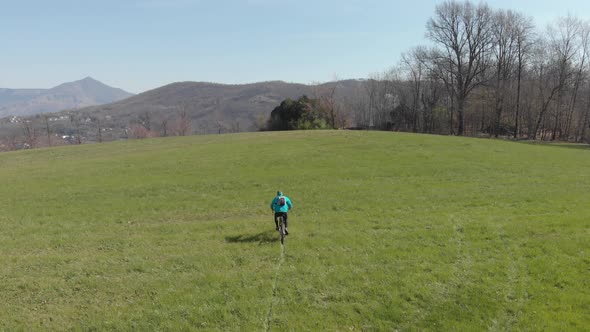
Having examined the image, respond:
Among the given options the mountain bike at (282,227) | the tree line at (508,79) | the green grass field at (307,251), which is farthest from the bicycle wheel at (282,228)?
the tree line at (508,79)

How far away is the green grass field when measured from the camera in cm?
916

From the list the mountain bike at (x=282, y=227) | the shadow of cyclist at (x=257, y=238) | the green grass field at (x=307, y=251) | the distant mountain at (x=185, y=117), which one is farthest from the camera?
the distant mountain at (x=185, y=117)

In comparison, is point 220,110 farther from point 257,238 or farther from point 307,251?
point 307,251

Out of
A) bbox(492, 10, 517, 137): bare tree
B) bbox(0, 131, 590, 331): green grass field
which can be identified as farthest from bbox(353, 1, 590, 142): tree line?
bbox(0, 131, 590, 331): green grass field

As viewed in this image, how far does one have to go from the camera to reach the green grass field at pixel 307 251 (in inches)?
360

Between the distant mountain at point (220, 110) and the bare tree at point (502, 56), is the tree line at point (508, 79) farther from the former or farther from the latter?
the distant mountain at point (220, 110)

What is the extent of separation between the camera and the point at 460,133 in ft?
207

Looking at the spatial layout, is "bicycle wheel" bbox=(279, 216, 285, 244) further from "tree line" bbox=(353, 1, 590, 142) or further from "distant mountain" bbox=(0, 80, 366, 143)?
"distant mountain" bbox=(0, 80, 366, 143)

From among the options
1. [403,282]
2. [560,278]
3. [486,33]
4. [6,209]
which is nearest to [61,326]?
[403,282]

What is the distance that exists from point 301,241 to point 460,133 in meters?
57.7

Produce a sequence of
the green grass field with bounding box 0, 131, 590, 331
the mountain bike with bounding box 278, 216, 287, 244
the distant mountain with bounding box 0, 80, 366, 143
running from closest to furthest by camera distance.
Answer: the green grass field with bounding box 0, 131, 590, 331 → the mountain bike with bounding box 278, 216, 287, 244 → the distant mountain with bounding box 0, 80, 366, 143

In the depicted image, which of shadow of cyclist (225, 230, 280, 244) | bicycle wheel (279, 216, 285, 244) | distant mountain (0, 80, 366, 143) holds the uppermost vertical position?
distant mountain (0, 80, 366, 143)

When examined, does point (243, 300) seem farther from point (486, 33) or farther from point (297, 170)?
point (486, 33)

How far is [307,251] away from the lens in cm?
1288
